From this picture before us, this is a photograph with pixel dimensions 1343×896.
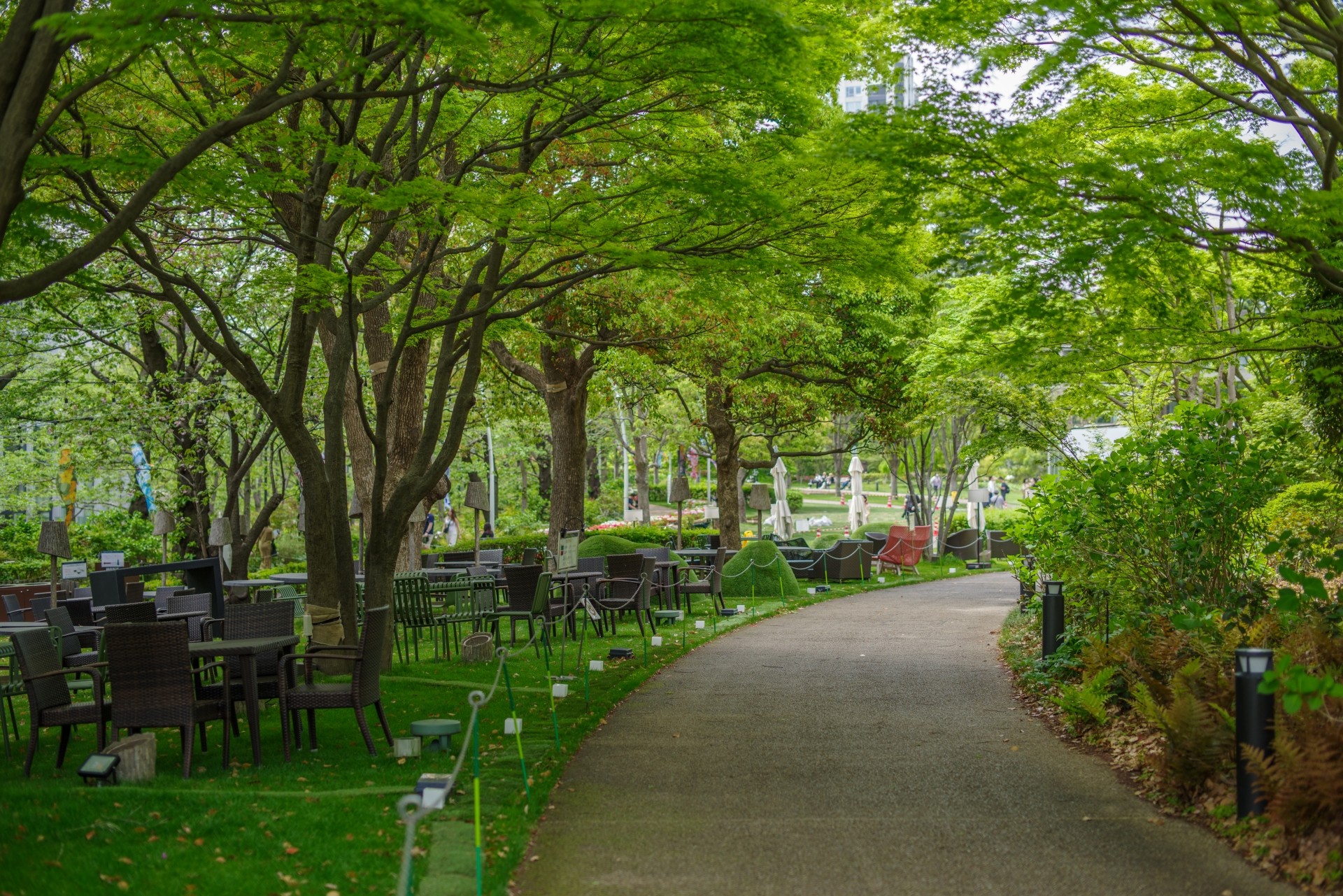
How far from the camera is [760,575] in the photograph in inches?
884

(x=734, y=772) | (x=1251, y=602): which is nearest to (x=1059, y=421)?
(x=1251, y=602)

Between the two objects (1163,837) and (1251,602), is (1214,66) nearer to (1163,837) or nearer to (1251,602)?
(1251,602)

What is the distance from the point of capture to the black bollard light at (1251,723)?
628 centimetres

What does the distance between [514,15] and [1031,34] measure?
174 inches

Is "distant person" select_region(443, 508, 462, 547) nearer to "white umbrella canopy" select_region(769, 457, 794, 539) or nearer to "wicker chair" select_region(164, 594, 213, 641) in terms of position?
"white umbrella canopy" select_region(769, 457, 794, 539)

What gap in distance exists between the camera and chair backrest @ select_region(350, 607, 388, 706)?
8.69 meters

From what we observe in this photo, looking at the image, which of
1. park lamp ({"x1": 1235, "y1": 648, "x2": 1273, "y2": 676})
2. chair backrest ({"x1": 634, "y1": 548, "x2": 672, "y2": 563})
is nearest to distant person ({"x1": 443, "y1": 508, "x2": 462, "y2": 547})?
chair backrest ({"x1": 634, "y1": 548, "x2": 672, "y2": 563})

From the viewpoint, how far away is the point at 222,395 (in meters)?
21.7

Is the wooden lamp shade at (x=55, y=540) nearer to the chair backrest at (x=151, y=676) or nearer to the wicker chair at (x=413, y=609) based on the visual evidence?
the wicker chair at (x=413, y=609)

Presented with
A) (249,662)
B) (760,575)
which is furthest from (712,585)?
(249,662)

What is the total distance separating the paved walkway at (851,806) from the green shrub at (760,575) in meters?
10.1

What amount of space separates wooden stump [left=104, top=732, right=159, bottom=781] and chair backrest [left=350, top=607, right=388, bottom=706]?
1.40 metres

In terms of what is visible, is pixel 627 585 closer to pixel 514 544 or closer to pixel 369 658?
pixel 369 658

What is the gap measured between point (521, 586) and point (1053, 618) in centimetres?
616
